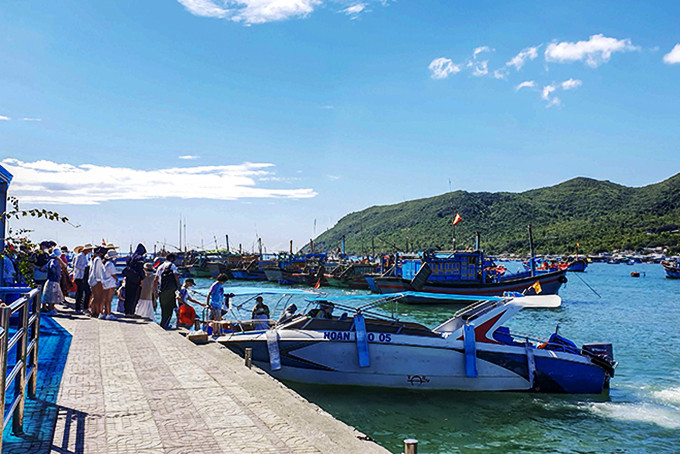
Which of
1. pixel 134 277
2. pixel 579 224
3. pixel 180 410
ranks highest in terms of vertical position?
pixel 579 224

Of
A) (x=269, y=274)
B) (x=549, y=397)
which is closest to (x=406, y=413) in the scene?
(x=549, y=397)

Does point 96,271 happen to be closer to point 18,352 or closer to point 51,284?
point 51,284

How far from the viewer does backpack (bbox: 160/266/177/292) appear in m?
13.3

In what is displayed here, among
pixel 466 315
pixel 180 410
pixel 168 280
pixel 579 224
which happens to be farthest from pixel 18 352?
pixel 579 224

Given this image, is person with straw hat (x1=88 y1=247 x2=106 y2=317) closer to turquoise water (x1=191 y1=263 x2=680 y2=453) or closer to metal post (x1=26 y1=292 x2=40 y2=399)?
turquoise water (x1=191 y1=263 x2=680 y2=453)

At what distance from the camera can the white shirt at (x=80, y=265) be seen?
13.7 metres

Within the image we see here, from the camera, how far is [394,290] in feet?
125

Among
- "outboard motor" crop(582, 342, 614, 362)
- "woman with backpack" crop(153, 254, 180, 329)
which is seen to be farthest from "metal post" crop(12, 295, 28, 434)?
"outboard motor" crop(582, 342, 614, 362)

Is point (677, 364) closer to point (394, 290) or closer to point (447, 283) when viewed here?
point (447, 283)

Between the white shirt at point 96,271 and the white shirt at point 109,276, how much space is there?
6.0 inches

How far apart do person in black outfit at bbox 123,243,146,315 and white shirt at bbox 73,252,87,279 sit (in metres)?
0.99

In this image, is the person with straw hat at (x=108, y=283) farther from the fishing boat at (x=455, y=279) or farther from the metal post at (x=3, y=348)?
the fishing boat at (x=455, y=279)

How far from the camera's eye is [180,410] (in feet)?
20.7

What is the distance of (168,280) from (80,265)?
8.15ft
